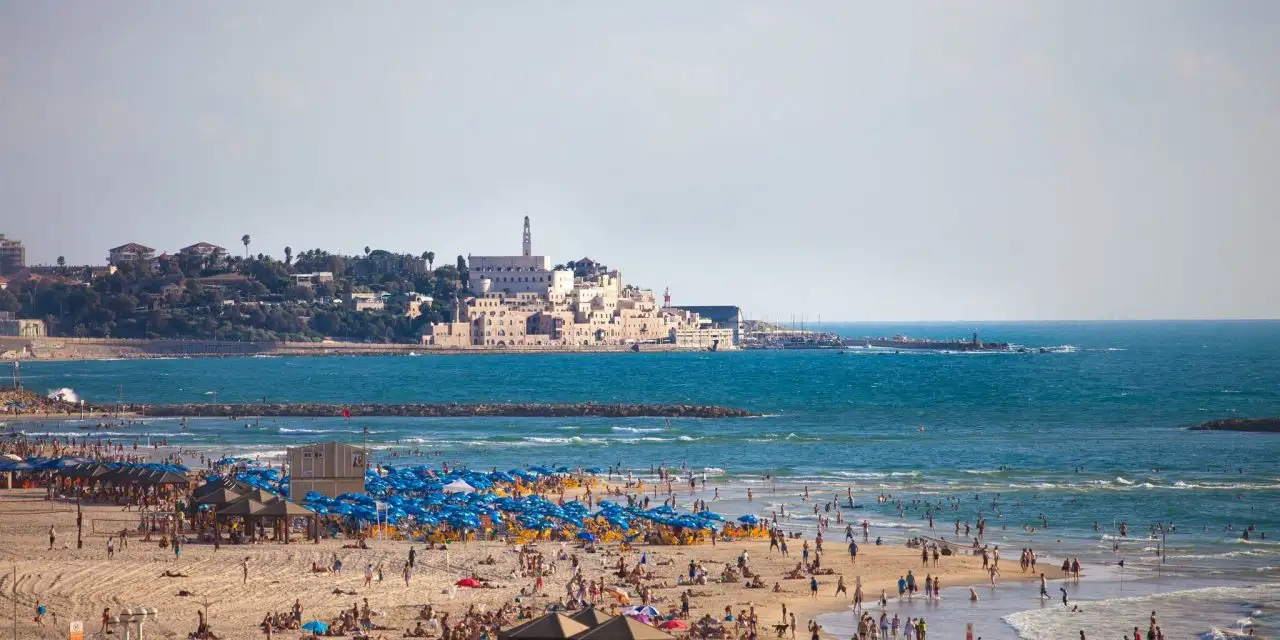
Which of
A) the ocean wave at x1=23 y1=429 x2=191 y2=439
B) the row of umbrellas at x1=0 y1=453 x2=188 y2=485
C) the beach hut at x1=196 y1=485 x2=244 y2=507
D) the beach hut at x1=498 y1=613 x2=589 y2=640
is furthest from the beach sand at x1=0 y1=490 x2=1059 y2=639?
the ocean wave at x1=23 y1=429 x2=191 y2=439

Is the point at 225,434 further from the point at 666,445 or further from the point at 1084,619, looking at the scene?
the point at 1084,619

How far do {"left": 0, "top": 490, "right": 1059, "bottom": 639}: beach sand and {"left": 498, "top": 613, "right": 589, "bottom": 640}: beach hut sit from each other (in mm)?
7111

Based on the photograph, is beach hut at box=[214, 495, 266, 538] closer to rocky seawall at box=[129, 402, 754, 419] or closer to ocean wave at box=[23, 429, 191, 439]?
ocean wave at box=[23, 429, 191, 439]

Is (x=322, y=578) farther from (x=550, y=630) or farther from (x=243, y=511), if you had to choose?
(x=550, y=630)

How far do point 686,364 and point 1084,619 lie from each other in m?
146

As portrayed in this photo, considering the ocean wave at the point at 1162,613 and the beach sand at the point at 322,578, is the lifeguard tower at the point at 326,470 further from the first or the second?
the ocean wave at the point at 1162,613

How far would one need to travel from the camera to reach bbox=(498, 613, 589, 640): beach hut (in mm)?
22906

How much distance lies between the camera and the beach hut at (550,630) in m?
22.9

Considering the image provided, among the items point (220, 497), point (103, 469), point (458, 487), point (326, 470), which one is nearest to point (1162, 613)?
point (458, 487)

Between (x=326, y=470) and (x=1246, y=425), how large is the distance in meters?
60.2

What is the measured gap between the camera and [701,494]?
185 ft

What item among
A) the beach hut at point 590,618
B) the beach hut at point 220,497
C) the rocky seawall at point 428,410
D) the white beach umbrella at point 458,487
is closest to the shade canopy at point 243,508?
the beach hut at point 220,497

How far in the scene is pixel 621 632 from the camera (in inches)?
883

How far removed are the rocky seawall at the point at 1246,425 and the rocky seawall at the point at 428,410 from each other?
3091cm
